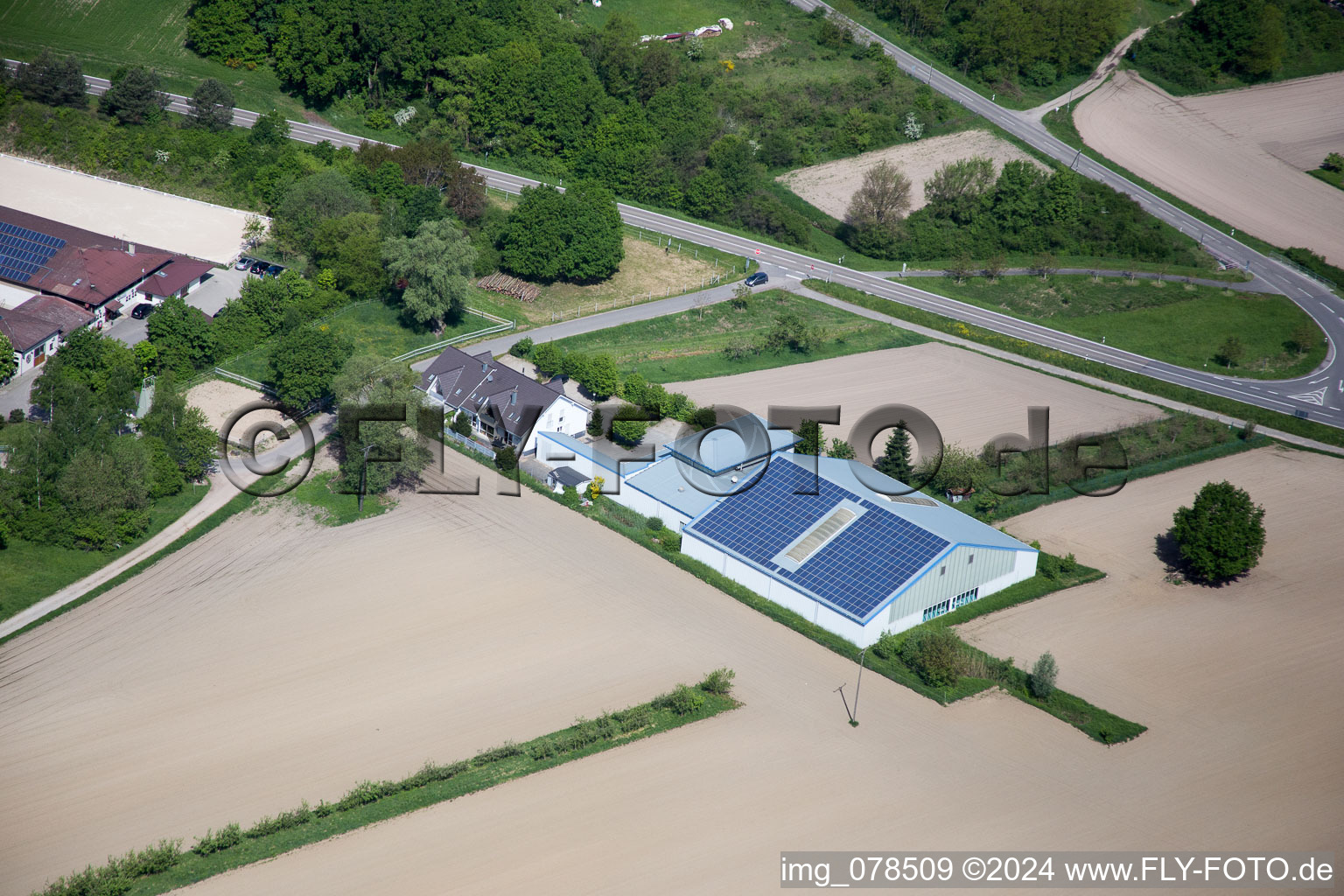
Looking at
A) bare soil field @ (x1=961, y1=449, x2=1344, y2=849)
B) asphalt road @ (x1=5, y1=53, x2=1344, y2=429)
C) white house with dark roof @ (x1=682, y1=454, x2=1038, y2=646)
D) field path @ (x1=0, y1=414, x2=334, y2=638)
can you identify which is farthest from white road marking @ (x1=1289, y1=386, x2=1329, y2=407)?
field path @ (x1=0, y1=414, x2=334, y2=638)

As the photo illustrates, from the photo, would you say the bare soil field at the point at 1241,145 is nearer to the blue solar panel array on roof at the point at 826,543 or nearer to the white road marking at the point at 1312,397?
the white road marking at the point at 1312,397

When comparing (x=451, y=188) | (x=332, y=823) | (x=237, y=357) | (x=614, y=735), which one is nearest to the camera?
(x=332, y=823)

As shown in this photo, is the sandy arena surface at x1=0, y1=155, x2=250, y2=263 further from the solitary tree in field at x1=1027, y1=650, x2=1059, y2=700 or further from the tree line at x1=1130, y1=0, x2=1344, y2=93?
the tree line at x1=1130, y1=0, x2=1344, y2=93

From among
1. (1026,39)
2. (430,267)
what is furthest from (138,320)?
(1026,39)

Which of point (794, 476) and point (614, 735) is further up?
point (794, 476)

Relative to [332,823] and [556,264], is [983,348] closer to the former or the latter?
[556,264]

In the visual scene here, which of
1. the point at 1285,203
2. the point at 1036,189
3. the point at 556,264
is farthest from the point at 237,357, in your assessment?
the point at 1285,203
